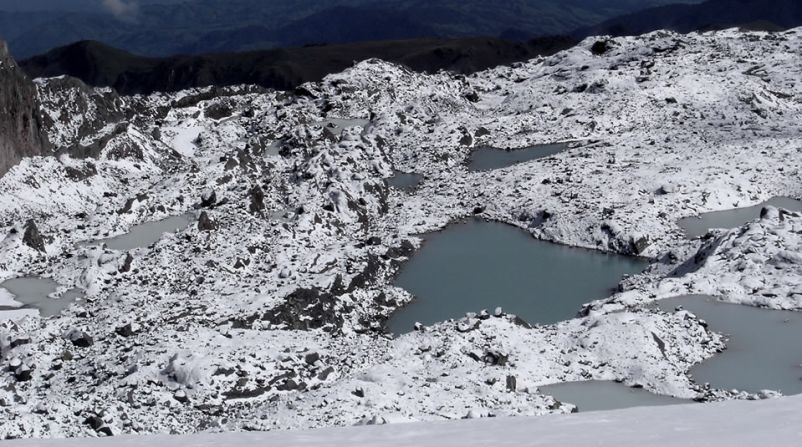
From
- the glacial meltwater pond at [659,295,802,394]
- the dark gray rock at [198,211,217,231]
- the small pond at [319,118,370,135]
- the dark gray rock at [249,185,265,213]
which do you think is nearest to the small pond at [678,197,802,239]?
the glacial meltwater pond at [659,295,802,394]

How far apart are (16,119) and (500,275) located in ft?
81.3

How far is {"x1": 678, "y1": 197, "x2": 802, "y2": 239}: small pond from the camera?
37.5m

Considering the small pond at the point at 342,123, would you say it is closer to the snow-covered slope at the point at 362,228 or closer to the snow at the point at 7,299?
the snow-covered slope at the point at 362,228

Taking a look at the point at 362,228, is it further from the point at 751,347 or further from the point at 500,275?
the point at 751,347

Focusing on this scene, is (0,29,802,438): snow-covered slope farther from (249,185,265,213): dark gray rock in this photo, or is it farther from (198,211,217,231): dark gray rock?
(249,185,265,213): dark gray rock

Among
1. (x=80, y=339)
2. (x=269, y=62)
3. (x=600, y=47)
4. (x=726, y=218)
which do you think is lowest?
(x=80, y=339)

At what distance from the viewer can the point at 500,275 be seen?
1337 inches

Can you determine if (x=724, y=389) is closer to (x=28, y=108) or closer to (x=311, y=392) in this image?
(x=311, y=392)

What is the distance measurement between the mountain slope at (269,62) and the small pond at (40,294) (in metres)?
90.5

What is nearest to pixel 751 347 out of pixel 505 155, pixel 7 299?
pixel 7 299

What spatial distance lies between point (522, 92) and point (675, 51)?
15393mm

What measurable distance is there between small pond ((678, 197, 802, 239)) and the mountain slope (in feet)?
266

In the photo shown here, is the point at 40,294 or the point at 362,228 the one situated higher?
the point at 362,228

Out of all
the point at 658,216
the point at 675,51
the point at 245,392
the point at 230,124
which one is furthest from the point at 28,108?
the point at 675,51
